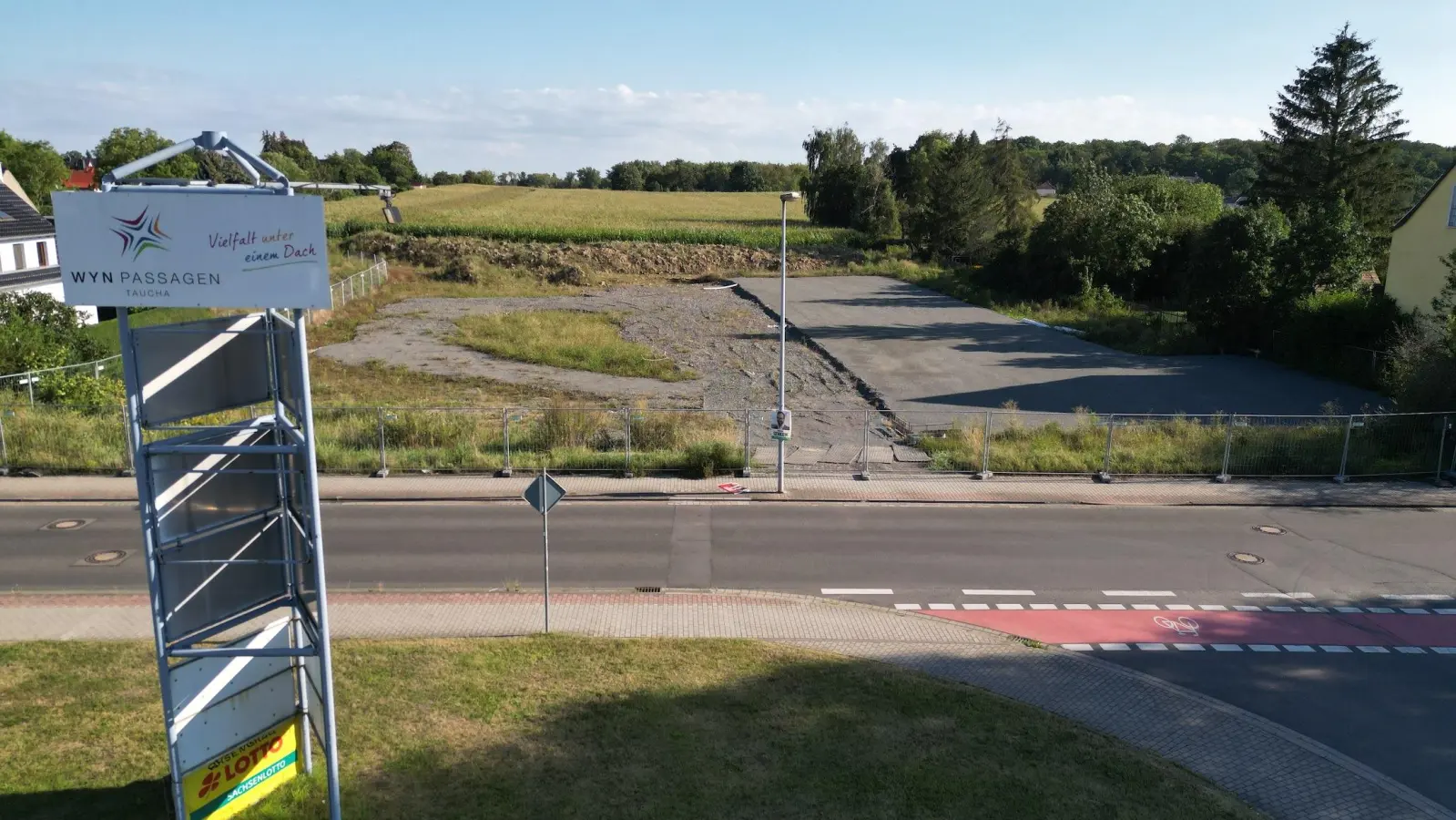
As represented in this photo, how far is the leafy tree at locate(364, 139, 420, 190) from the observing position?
411ft

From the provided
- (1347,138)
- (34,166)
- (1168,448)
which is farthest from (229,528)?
(34,166)

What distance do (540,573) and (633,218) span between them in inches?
3401

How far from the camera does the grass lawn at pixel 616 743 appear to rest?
8.80 m

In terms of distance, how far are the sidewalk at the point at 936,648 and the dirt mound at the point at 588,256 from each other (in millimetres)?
53565

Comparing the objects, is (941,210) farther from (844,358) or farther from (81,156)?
(81,156)

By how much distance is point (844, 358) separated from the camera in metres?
38.0

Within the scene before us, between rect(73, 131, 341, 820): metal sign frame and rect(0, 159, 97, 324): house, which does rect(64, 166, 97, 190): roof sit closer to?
rect(0, 159, 97, 324): house

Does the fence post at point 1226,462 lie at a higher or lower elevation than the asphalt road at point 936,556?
higher

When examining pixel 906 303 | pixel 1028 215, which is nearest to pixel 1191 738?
pixel 906 303

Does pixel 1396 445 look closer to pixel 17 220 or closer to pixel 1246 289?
pixel 1246 289

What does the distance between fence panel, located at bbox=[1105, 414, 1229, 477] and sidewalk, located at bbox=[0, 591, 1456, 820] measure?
36.0 feet

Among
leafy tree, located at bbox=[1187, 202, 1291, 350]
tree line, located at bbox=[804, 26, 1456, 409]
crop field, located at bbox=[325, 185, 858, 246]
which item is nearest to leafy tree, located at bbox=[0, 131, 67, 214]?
crop field, located at bbox=[325, 185, 858, 246]

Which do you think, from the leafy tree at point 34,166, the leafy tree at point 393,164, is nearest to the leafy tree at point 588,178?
the leafy tree at point 393,164

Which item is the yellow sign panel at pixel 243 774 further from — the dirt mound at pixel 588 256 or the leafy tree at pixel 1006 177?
the leafy tree at pixel 1006 177
